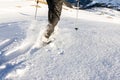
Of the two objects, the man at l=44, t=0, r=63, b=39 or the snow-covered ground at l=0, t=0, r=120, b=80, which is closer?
the snow-covered ground at l=0, t=0, r=120, b=80

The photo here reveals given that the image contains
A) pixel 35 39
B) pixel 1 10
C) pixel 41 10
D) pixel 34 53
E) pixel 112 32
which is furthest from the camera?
pixel 41 10

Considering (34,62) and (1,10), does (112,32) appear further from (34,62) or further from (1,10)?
(1,10)

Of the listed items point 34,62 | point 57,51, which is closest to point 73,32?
point 57,51

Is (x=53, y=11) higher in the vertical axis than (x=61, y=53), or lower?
higher

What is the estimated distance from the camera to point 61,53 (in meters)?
5.85

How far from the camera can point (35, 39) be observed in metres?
6.58

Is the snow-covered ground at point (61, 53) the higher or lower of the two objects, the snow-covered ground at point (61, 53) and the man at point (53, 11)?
the lower

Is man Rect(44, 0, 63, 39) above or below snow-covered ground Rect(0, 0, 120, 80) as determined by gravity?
above

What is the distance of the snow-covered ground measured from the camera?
505 centimetres

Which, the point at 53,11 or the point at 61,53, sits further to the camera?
the point at 53,11

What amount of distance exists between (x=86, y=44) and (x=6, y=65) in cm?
166

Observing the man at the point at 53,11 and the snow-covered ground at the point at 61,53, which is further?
the man at the point at 53,11

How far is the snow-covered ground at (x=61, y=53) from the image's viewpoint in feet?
16.6

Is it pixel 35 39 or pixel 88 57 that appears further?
pixel 35 39
